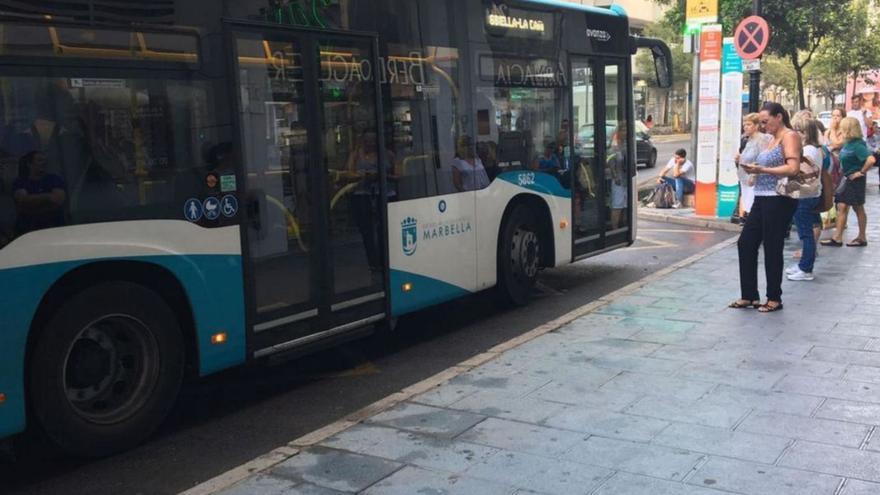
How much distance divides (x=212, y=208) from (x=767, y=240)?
5.16 m

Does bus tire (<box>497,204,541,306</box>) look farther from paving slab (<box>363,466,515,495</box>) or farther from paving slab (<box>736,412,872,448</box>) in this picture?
paving slab (<box>363,466,515,495</box>)

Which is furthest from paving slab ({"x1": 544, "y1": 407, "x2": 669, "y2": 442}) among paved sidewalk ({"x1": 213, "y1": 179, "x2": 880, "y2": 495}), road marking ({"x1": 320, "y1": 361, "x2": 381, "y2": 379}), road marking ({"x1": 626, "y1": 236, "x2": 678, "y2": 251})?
road marking ({"x1": 626, "y1": 236, "x2": 678, "y2": 251})

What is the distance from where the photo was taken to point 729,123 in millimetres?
14469

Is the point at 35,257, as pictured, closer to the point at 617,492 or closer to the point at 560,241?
the point at 617,492

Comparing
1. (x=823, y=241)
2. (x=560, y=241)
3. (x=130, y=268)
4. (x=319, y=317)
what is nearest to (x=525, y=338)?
(x=319, y=317)

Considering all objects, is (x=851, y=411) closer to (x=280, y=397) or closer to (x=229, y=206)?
(x=280, y=397)

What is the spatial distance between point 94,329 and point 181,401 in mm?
1362

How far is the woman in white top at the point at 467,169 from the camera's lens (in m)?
7.71

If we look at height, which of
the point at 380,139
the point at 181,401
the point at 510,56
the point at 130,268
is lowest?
the point at 181,401

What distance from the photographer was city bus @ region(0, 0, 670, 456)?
4.52 meters

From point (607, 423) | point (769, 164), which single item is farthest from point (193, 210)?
point (769, 164)

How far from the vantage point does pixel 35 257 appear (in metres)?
4.40

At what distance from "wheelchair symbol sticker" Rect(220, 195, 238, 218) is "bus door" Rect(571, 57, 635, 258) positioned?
4952mm

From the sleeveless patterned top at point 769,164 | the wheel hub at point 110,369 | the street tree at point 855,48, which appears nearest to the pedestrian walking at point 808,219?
the sleeveless patterned top at point 769,164
